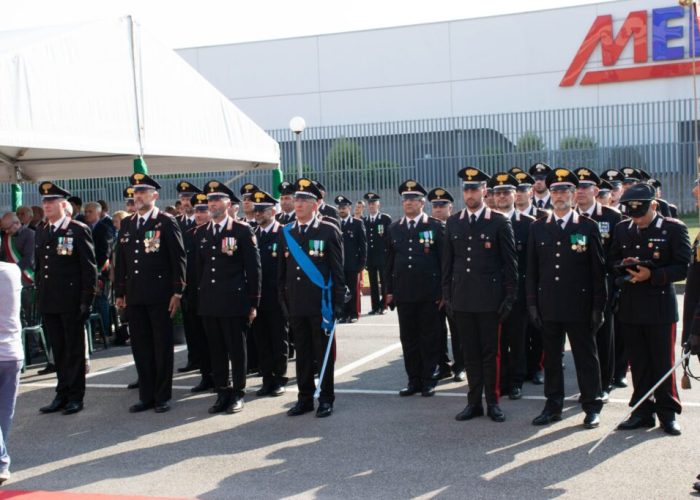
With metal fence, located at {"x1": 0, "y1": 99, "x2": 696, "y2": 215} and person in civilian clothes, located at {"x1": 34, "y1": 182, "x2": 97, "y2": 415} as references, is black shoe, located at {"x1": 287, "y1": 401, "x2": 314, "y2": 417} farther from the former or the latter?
metal fence, located at {"x1": 0, "y1": 99, "x2": 696, "y2": 215}

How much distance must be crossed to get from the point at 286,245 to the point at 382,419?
1.75 metres

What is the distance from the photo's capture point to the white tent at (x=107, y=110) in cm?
892

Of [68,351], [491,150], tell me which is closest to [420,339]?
[68,351]

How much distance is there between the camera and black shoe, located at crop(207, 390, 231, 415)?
771 centimetres

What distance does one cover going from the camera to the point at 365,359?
1011cm

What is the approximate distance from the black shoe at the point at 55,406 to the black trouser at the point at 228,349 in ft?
4.83

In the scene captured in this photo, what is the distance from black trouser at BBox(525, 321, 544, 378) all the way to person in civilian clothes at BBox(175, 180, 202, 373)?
3.53 meters

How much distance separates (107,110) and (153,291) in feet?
10.1

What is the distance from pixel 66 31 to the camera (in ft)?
32.1

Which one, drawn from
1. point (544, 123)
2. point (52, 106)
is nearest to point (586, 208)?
point (52, 106)

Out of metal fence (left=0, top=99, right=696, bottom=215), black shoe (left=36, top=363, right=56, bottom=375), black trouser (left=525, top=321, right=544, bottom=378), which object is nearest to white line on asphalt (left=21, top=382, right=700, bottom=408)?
black shoe (left=36, top=363, right=56, bottom=375)

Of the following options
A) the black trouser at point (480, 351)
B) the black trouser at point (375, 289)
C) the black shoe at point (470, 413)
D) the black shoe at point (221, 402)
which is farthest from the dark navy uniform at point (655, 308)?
the black trouser at point (375, 289)

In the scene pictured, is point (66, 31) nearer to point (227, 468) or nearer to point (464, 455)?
point (227, 468)

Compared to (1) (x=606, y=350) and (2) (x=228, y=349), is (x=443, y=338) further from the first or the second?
(2) (x=228, y=349)
